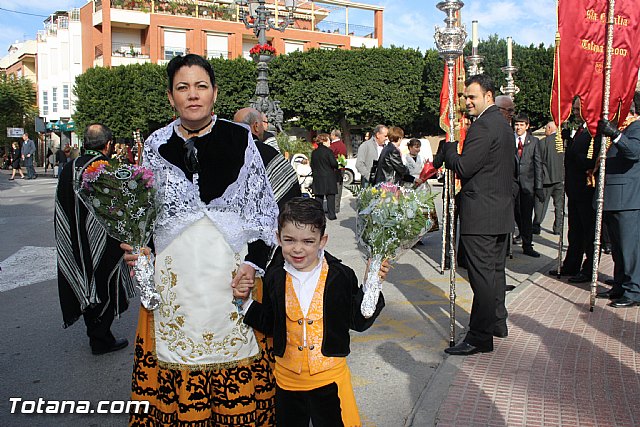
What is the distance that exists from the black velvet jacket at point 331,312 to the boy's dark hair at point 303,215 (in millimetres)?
225

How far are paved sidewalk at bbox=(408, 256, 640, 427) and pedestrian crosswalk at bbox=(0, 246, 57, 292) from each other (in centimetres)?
594

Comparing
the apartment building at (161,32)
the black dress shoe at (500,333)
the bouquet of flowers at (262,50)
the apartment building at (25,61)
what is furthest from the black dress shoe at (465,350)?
the apartment building at (25,61)

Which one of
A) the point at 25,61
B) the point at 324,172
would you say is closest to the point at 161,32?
the point at 25,61

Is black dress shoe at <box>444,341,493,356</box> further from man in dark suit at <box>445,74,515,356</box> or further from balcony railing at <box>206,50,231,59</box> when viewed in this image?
balcony railing at <box>206,50,231,59</box>

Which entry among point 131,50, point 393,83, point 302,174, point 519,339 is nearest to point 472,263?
point 519,339

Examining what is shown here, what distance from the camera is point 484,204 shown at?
4.68 m

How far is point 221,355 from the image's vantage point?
2.69 metres

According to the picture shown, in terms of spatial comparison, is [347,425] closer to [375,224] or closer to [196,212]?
[375,224]

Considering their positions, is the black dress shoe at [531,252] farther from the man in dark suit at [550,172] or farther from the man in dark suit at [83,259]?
the man in dark suit at [83,259]

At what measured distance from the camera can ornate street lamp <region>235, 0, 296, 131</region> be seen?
47.6 ft

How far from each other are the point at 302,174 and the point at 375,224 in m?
13.2

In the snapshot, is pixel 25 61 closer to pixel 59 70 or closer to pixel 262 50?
pixel 59 70

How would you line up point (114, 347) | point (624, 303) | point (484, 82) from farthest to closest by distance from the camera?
point (624, 303), point (114, 347), point (484, 82)

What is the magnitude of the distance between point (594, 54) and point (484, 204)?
105 inches
